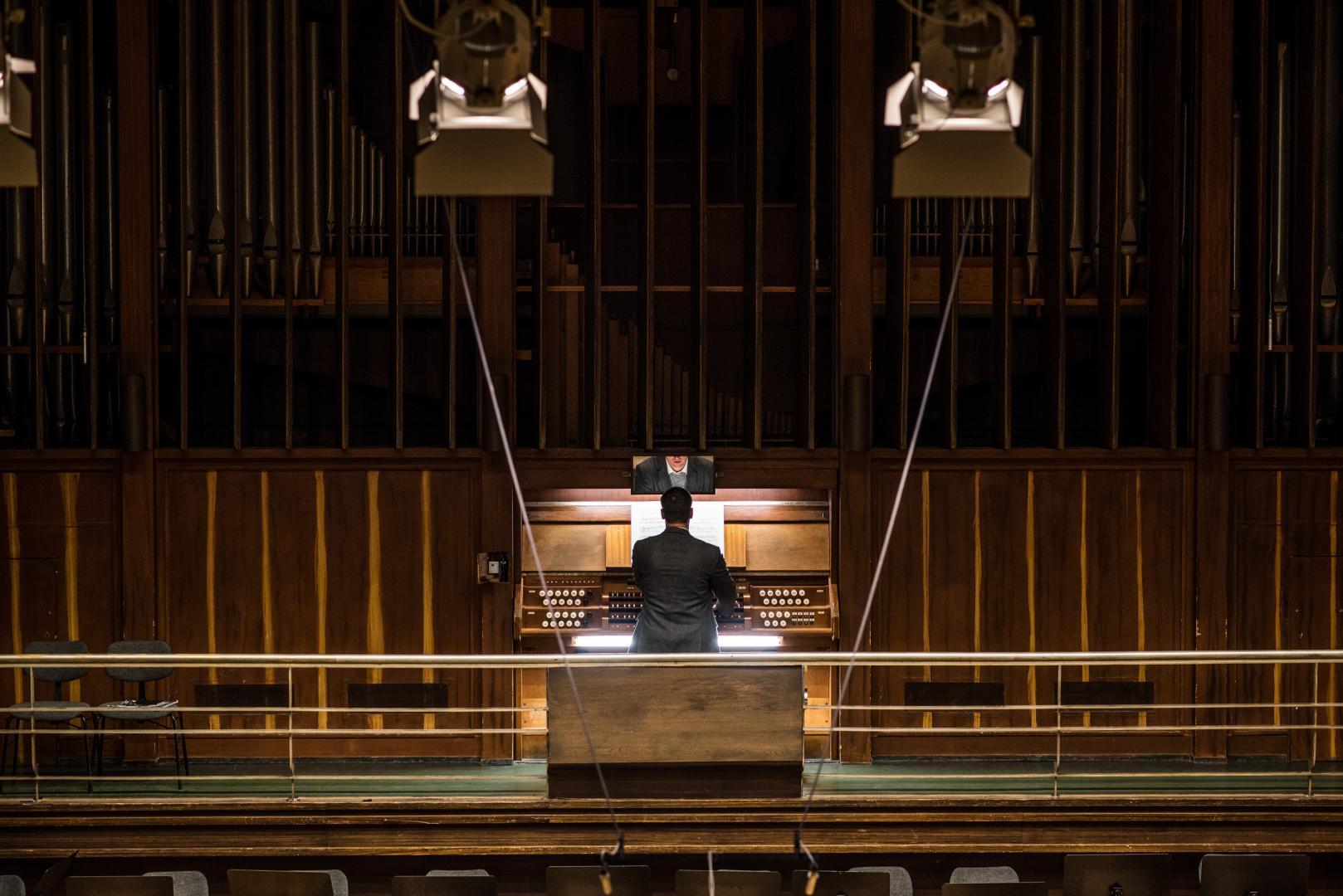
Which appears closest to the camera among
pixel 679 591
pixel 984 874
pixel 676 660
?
pixel 984 874

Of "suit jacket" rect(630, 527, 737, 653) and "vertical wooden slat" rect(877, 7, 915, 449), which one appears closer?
"suit jacket" rect(630, 527, 737, 653)

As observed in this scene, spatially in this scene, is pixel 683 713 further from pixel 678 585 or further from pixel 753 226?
pixel 753 226

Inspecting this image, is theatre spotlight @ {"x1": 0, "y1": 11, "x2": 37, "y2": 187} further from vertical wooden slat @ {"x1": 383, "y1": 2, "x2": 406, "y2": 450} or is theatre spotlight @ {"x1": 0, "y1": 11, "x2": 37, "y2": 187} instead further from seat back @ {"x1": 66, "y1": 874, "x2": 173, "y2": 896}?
vertical wooden slat @ {"x1": 383, "y1": 2, "x2": 406, "y2": 450}

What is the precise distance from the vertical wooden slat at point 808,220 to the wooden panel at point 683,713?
2.06m

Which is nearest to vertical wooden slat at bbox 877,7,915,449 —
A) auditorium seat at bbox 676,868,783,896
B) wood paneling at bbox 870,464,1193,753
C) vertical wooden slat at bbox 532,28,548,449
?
wood paneling at bbox 870,464,1193,753

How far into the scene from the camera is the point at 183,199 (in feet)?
23.7

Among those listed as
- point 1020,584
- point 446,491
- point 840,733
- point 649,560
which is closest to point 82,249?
point 446,491

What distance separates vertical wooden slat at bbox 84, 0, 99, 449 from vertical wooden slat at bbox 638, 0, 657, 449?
2953mm

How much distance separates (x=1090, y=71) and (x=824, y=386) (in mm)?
2577

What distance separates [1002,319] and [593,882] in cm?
426

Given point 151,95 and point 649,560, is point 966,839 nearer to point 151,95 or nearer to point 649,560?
point 649,560

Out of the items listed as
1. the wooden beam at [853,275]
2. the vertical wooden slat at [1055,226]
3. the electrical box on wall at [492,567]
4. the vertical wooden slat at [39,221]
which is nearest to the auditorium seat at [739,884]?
the wooden beam at [853,275]

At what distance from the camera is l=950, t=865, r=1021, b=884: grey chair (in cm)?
533

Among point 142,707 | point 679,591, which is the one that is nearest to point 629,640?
point 679,591
